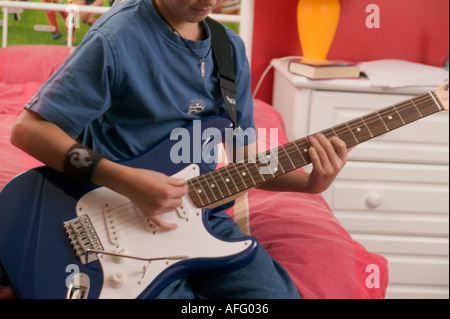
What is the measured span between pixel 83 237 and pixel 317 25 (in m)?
1.10

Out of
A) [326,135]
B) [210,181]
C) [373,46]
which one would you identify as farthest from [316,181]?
[373,46]

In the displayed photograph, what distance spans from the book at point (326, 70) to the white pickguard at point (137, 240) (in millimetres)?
827

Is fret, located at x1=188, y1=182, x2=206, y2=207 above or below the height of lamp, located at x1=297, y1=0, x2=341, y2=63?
below

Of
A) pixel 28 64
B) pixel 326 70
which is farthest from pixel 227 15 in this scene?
pixel 28 64

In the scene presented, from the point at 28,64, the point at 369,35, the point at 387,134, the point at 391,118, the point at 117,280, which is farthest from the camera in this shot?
the point at 369,35

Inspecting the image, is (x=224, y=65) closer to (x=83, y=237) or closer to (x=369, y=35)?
(x=83, y=237)

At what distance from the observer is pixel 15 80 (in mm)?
1438

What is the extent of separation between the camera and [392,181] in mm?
1587

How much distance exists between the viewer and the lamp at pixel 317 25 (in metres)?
1.53

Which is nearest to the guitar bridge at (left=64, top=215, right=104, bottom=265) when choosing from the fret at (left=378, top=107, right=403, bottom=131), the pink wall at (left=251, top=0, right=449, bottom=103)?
the fret at (left=378, top=107, right=403, bottom=131)

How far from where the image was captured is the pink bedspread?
0.74 metres

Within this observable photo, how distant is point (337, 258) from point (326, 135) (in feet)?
0.59

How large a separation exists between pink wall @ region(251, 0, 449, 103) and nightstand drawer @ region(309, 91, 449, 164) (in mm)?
356

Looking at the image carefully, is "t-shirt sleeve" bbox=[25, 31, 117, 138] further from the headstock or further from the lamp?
the lamp
